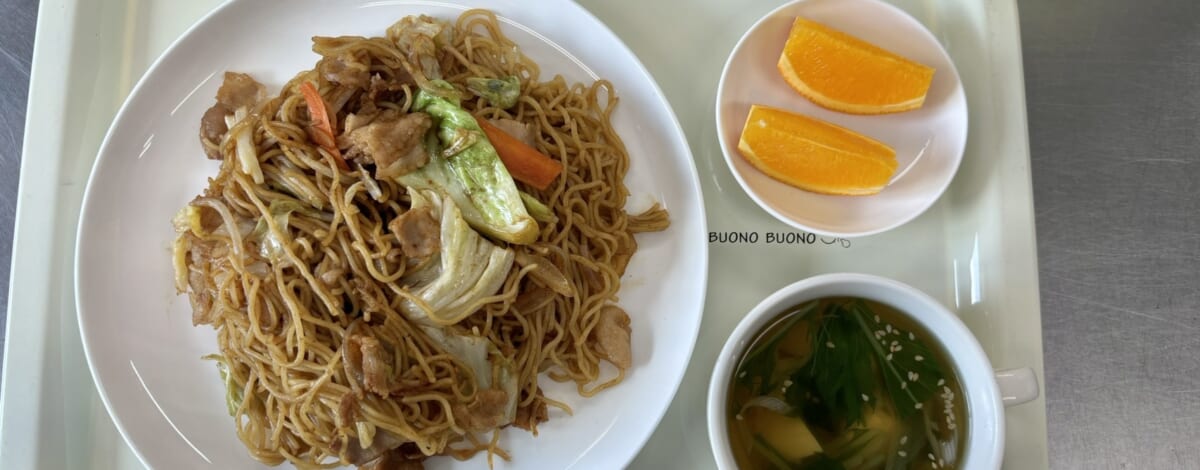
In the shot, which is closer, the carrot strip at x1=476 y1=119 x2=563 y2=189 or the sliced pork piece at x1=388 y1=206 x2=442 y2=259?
the sliced pork piece at x1=388 y1=206 x2=442 y2=259

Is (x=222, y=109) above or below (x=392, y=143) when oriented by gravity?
above

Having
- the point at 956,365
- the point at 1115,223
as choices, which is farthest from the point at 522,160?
the point at 1115,223

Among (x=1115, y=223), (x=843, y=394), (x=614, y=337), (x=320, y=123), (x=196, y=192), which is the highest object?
(x=320, y=123)

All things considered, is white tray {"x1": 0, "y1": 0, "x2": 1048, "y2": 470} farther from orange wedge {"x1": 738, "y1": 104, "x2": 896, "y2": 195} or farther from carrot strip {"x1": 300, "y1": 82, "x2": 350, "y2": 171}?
carrot strip {"x1": 300, "y1": 82, "x2": 350, "y2": 171}


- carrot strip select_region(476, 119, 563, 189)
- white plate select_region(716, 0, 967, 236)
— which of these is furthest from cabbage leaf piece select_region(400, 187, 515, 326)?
white plate select_region(716, 0, 967, 236)

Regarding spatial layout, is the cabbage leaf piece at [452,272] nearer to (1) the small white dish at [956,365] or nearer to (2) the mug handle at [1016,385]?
(1) the small white dish at [956,365]

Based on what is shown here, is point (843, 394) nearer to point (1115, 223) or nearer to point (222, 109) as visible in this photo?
point (1115, 223)
